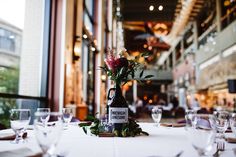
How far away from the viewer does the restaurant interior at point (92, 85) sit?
121 cm

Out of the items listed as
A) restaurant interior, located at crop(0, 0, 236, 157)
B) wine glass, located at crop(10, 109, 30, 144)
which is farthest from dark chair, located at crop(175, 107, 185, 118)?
wine glass, located at crop(10, 109, 30, 144)

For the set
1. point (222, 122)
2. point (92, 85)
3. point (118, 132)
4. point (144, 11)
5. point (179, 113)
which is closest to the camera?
point (222, 122)

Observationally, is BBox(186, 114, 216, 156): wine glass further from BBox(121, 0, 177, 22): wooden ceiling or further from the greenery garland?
BBox(121, 0, 177, 22): wooden ceiling

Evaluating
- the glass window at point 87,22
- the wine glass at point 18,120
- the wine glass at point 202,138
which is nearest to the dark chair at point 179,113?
the glass window at point 87,22

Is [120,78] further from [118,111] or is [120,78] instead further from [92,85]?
[92,85]

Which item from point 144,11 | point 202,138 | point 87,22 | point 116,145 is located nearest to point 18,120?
point 116,145

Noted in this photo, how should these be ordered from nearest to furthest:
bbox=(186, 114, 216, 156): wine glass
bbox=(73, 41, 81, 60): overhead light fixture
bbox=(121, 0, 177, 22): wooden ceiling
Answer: bbox=(186, 114, 216, 156): wine glass
bbox=(73, 41, 81, 60): overhead light fixture
bbox=(121, 0, 177, 22): wooden ceiling

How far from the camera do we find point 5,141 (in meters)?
1.50

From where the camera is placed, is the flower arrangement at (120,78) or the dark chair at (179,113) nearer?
the flower arrangement at (120,78)

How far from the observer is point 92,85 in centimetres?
932

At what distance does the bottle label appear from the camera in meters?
1.67

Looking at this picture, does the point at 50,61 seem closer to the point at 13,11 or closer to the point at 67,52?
the point at 67,52

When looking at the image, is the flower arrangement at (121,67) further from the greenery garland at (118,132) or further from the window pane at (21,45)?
the window pane at (21,45)

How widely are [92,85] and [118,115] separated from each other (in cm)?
770
